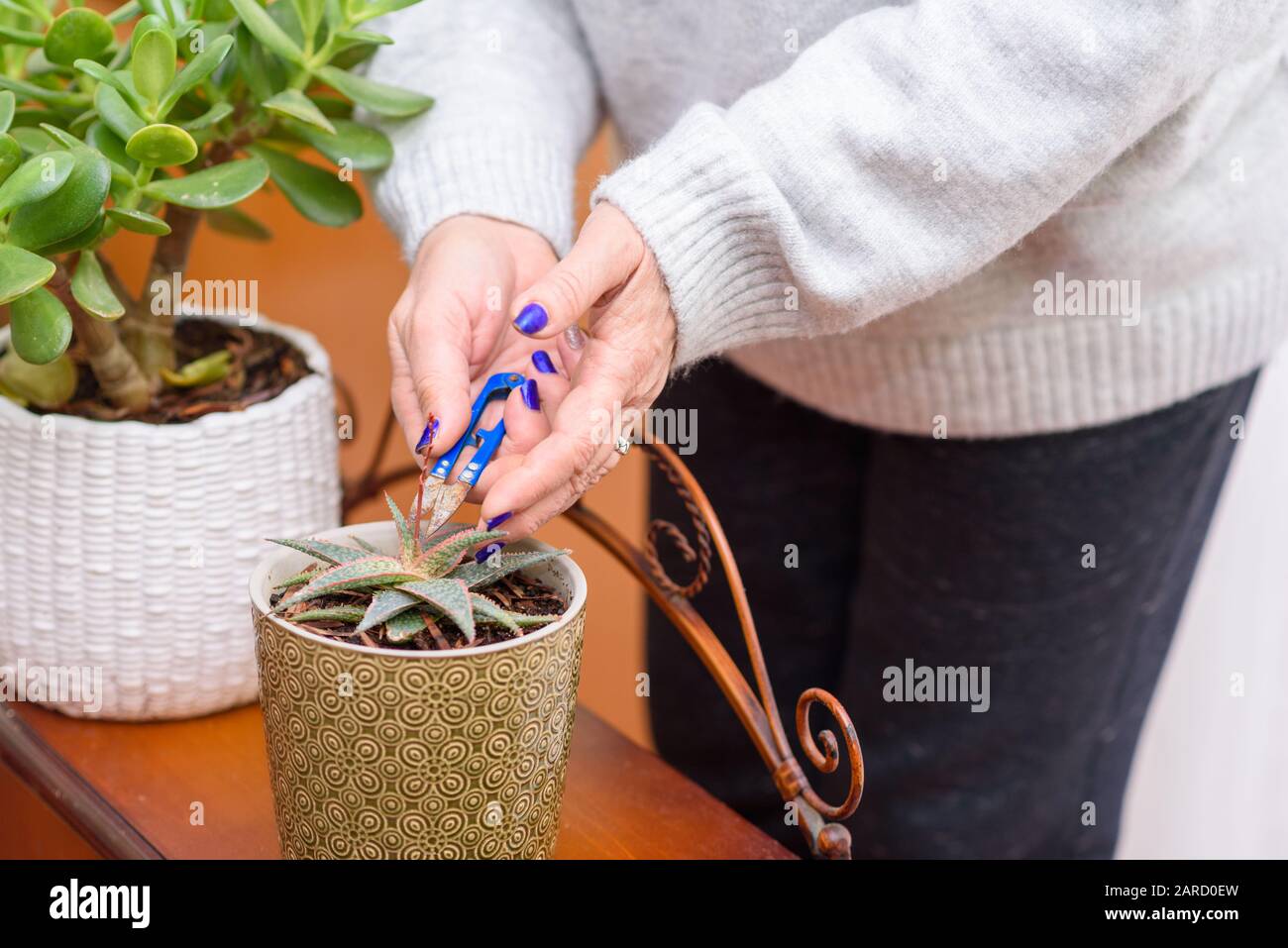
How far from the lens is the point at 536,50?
28.7 inches

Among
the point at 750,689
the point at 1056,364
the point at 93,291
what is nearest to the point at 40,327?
the point at 93,291

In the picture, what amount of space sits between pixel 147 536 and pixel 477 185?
9.4 inches

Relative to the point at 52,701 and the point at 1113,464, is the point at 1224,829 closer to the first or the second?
the point at 1113,464

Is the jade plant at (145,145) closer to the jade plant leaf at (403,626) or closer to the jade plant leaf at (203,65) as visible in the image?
the jade plant leaf at (203,65)

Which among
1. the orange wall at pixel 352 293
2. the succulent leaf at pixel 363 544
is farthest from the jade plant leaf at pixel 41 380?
the orange wall at pixel 352 293

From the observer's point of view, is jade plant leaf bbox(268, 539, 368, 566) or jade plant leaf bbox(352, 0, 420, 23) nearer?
jade plant leaf bbox(268, 539, 368, 566)

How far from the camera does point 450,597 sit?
1.55 ft

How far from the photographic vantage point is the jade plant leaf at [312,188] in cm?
66

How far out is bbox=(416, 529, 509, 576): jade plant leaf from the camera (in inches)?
19.8

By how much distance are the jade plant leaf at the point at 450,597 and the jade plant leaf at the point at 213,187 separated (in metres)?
0.21

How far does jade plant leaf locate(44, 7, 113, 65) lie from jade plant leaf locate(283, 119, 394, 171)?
0.32ft

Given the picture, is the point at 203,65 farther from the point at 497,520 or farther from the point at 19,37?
the point at 497,520

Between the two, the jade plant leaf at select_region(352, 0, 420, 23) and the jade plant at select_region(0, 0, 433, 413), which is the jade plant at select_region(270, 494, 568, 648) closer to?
the jade plant at select_region(0, 0, 433, 413)

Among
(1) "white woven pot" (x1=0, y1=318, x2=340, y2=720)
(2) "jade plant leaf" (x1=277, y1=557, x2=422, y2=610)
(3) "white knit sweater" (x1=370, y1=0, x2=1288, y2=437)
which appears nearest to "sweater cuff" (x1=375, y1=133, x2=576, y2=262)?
(3) "white knit sweater" (x1=370, y1=0, x2=1288, y2=437)
